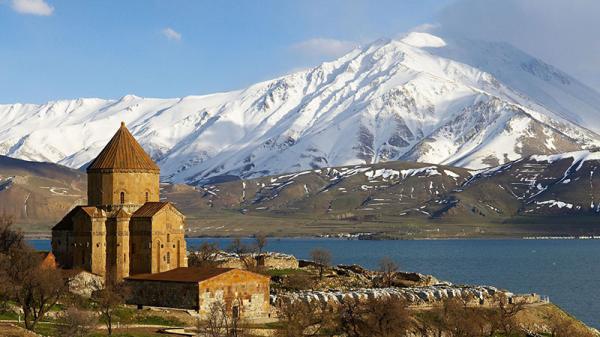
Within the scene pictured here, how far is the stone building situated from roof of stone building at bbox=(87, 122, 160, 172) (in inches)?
436

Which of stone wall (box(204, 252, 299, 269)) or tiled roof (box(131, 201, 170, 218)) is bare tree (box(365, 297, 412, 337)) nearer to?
Answer: tiled roof (box(131, 201, 170, 218))

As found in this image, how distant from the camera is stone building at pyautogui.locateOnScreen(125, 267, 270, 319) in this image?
71.2 m

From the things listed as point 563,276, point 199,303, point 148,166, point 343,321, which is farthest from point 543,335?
point 563,276

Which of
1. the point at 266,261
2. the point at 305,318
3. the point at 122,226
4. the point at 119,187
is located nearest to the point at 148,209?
the point at 122,226

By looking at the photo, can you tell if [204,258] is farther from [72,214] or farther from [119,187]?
[119,187]

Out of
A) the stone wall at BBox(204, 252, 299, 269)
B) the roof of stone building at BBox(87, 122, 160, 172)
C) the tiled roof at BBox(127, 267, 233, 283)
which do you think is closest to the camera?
the tiled roof at BBox(127, 267, 233, 283)

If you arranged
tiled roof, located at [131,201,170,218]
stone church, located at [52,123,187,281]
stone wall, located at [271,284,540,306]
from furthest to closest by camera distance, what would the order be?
tiled roof, located at [131,201,170,218] < stone church, located at [52,123,187,281] < stone wall, located at [271,284,540,306]

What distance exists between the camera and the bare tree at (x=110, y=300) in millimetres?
62203

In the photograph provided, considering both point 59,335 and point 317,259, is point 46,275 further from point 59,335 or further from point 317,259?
point 317,259

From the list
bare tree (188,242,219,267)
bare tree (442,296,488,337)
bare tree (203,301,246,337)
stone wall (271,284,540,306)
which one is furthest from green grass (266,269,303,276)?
bare tree (203,301,246,337)

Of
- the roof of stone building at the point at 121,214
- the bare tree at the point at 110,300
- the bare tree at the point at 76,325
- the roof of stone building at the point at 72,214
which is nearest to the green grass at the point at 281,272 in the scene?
the roof of stone building at the point at 121,214

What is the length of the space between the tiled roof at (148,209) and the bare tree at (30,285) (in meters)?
9.59

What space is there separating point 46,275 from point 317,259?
173 ft

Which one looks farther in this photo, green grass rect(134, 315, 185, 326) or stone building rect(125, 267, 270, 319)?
stone building rect(125, 267, 270, 319)
